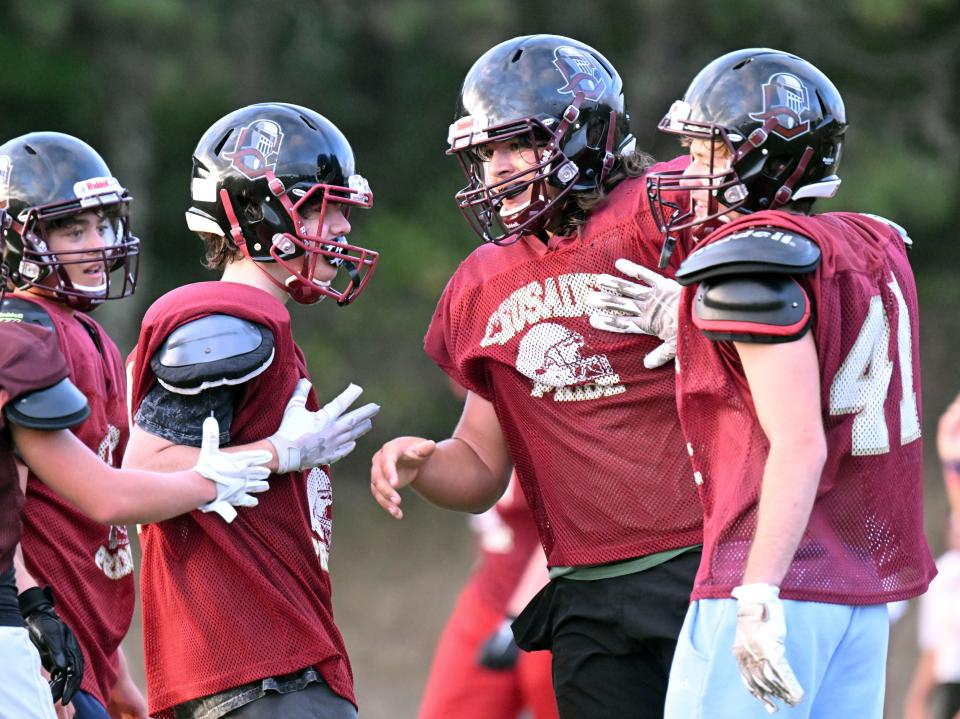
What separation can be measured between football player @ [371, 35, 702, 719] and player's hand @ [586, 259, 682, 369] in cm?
3

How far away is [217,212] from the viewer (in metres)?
3.91

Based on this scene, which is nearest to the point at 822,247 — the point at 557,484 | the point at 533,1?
the point at 557,484

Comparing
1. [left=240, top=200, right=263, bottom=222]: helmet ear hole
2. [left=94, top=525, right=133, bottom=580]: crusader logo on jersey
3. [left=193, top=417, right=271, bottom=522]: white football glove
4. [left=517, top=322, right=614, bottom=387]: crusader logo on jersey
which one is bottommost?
[left=94, top=525, right=133, bottom=580]: crusader logo on jersey

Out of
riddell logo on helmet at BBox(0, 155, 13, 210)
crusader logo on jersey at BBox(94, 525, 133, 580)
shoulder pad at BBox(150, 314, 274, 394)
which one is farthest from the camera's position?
riddell logo on helmet at BBox(0, 155, 13, 210)

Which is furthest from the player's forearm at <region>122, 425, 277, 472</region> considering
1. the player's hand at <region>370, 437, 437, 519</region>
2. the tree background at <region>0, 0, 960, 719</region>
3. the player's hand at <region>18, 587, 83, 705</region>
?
the tree background at <region>0, 0, 960, 719</region>

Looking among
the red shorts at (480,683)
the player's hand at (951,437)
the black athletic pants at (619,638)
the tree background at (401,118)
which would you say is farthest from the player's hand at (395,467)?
the tree background at (401,118)

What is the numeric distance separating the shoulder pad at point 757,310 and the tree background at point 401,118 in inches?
309

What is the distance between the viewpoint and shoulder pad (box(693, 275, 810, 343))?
2875 mm

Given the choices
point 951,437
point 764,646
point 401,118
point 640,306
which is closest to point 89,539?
point 640,306

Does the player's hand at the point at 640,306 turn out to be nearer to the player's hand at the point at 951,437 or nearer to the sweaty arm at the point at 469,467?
the sweaty arm at the point at 469,467

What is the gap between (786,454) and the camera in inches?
112

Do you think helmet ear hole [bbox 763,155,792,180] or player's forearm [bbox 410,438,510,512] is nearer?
helmet ear hole [bbox 763,155,792,180]

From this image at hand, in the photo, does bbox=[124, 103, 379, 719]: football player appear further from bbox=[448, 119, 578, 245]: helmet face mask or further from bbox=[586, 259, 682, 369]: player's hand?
bbox=[586, 259, 682, 369]: player's hand

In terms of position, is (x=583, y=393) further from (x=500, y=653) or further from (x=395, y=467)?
(x=500, y=653)
